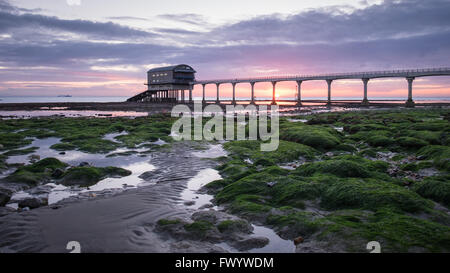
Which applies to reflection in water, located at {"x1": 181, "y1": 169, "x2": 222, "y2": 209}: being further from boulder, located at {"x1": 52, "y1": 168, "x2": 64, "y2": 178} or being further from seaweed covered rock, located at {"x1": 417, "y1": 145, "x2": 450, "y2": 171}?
seaweed covered rock, located at {"x1": 417, "y1": 145, "x2": 450, "y2": 171}

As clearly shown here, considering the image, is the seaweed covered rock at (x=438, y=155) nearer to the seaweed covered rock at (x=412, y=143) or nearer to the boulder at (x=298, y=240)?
the seaweed covered rock at (x=412, y=143)

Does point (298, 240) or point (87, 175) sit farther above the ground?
point (87, 175)

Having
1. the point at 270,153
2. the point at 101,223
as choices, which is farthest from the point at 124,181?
the point at 270,153

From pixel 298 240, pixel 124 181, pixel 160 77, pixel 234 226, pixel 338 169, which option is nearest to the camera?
pixel 298 240

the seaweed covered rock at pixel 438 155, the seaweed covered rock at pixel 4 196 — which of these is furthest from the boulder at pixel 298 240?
the seaweed covered rock at pixel 438 155

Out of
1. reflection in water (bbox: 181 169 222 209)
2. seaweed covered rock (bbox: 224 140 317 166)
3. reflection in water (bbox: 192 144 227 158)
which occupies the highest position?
seaweed covered rock (bbox: 224 140 317 166)

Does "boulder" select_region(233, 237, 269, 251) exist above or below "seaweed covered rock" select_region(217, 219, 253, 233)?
below

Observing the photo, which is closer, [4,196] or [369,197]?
[369,197]

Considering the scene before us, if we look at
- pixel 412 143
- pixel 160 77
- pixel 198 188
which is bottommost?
pixel 198 188

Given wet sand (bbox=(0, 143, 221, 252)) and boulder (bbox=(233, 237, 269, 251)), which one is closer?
wet sand (bbox=(0, 143, 221, 252))

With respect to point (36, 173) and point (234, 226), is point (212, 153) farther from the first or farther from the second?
point (234, 226)

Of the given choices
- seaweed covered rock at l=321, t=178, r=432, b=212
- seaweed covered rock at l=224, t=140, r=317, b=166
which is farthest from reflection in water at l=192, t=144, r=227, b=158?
seaweed covered rock at l=321, t=178, r=432, b=212
